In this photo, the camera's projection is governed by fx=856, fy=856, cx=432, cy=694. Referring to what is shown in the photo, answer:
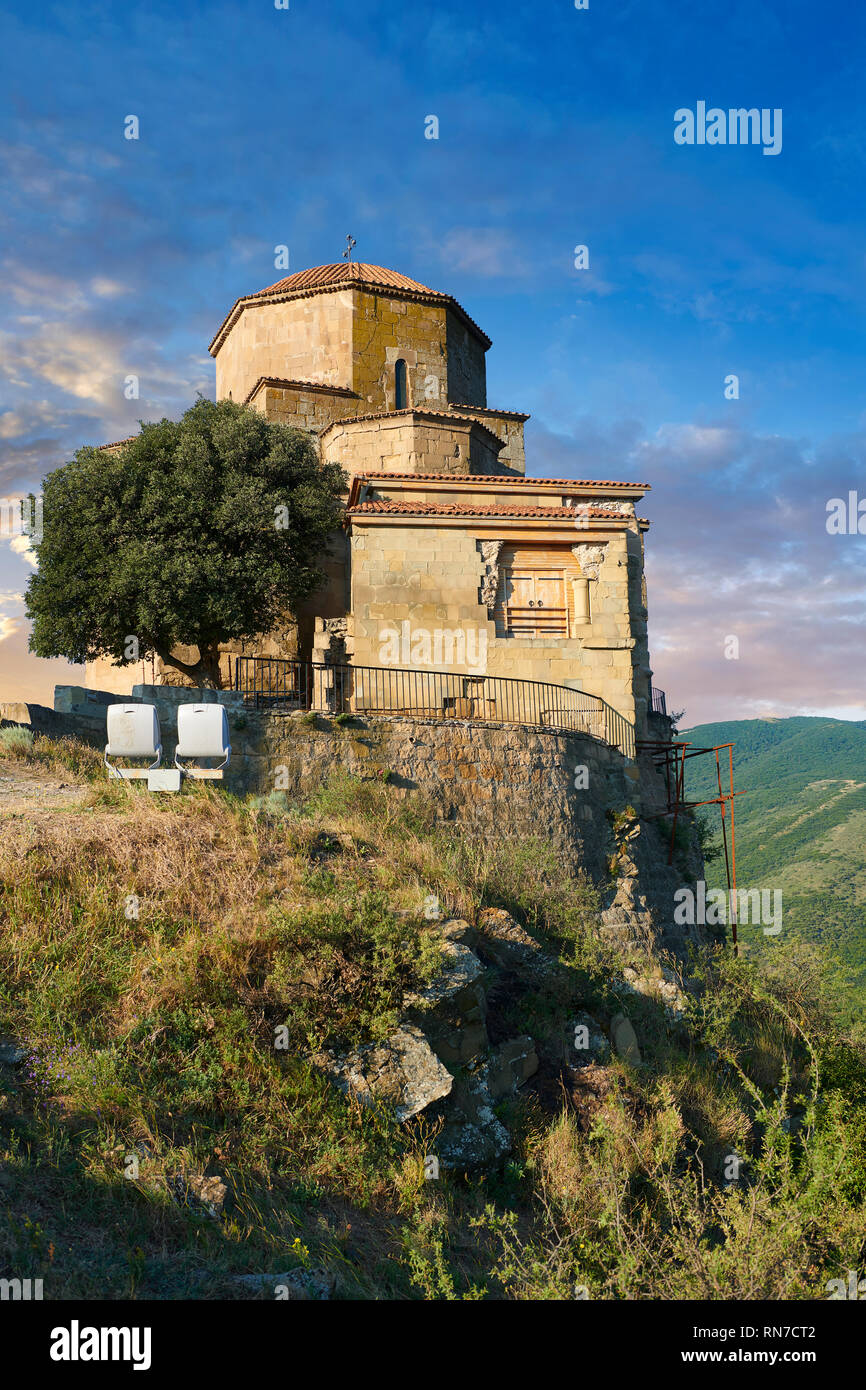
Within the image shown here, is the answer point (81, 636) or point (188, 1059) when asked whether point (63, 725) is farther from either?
point (81, 636)

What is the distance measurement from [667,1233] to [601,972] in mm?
3799

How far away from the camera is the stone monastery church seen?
17984 millimetres

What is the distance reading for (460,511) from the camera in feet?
59.5

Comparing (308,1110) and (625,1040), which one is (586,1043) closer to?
(625,1040)

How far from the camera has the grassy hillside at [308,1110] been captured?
549 centimetres

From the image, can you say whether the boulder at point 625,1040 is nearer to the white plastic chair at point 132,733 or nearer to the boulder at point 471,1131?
the boulder at point 471,1131

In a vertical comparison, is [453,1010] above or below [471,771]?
below

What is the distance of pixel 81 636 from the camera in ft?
68.7

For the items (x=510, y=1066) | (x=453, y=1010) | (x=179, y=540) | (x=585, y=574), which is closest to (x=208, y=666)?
(x=179, y=540)

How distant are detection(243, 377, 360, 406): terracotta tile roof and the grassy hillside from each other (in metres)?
18.6

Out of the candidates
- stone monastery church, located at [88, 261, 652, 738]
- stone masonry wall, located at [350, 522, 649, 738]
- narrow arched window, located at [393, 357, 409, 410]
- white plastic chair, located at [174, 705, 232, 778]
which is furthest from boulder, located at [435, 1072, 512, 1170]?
narrow arched window, located at [393, 357, 409, 410]

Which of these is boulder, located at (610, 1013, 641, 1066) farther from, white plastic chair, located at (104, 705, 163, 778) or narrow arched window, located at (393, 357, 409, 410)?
narrow arched window, located at (393, 357, 409, 410)

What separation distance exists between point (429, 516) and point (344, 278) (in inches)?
531
